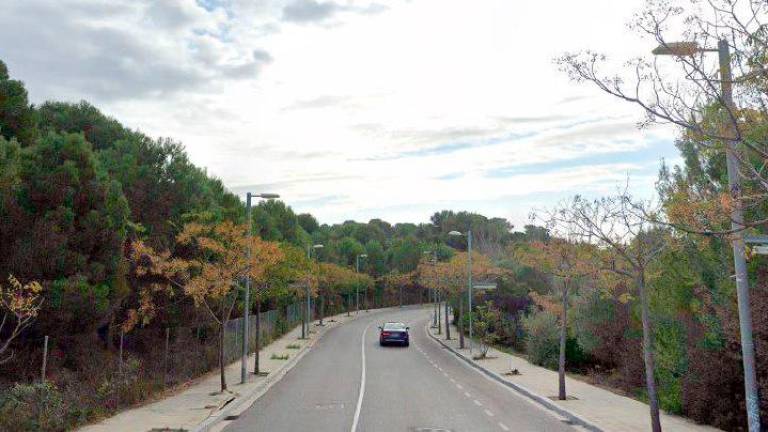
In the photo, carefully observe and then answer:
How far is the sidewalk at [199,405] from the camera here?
14.4m

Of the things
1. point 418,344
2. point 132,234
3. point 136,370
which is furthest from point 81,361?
point 418,344

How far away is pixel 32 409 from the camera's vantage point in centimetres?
1316

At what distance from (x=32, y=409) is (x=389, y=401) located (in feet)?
31.0

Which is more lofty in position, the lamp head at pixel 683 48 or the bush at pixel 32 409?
the lamp head at pixel 683 48

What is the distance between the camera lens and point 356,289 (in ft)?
270

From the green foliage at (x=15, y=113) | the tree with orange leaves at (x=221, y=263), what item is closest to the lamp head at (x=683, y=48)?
the tree with orange leaves at (x=221, y=263)

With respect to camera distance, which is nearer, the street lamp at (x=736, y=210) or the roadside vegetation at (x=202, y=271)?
the street lamp at (x=736, y=210)

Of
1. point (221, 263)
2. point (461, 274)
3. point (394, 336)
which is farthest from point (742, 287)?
point (461, 274)

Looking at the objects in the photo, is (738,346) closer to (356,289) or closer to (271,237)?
(271,237)

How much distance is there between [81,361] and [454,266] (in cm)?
2780

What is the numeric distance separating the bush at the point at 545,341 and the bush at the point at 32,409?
2139cm

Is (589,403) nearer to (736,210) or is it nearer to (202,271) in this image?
(736,210)

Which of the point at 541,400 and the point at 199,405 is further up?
the point at 199,405

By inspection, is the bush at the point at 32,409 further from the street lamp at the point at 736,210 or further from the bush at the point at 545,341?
the bush at the point at 545,341
